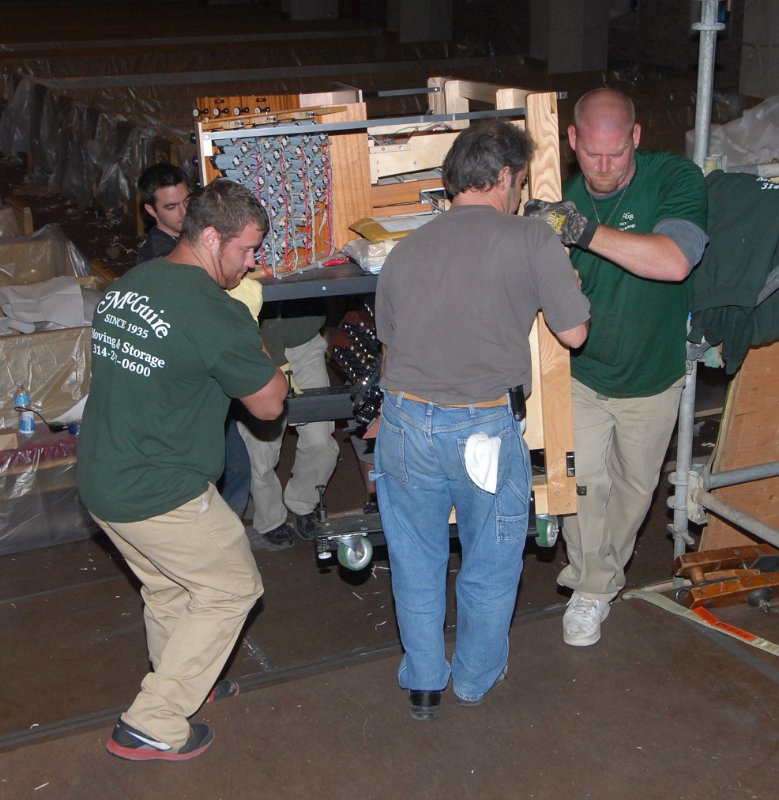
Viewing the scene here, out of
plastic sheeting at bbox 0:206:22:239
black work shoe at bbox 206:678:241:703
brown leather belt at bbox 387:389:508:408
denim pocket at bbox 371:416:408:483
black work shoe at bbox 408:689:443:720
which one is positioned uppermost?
plastic sheeting at bbox 0:206:22:239

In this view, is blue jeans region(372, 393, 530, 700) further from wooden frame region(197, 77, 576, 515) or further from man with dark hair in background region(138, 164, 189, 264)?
man with dark hair in background region(138, 164, 189, 264)

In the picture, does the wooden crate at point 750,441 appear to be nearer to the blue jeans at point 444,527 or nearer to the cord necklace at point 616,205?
the cord necklace at point 616,205

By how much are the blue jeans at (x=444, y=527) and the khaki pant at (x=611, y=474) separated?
60cm

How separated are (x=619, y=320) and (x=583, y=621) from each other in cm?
109

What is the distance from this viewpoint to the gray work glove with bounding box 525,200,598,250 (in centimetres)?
297

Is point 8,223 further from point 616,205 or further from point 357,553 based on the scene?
point 616,205

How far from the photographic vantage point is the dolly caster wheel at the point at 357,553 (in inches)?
134

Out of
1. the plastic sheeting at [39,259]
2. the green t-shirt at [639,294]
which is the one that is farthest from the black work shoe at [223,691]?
the plastic sheeting at [39,259]

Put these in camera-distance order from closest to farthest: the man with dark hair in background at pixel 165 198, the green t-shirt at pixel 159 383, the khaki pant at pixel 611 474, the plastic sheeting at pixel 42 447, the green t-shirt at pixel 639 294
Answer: the green t-shirt at pixel 159 383
the green t-shirt at pixel 639 294
the khaki pant at pixel 611 474
the man with dark hair in background at pixel 165 198
the plastic sheeting at pixel 42 447

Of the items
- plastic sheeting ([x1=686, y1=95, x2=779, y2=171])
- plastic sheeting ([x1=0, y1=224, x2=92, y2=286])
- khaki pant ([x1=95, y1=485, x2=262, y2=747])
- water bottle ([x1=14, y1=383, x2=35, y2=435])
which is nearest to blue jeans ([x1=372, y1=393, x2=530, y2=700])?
khaki pant ([x1=95, y1=485, x2=262, y2=747])

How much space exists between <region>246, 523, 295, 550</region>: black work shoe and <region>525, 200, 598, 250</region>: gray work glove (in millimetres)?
2319

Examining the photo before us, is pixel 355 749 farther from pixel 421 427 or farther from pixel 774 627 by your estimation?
pixel 774 627

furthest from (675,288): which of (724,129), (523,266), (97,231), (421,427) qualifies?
(97,231)

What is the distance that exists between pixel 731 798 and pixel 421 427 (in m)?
1.37
